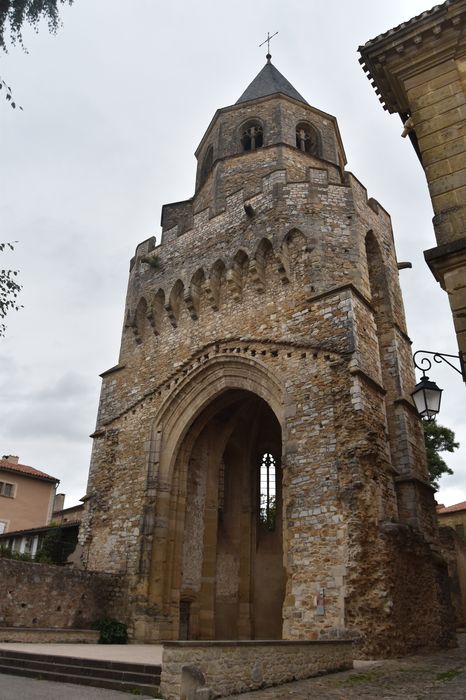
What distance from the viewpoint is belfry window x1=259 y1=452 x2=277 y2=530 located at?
16969 mm

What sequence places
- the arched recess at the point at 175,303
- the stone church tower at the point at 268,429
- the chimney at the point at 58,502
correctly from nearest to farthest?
the stone church tower at the point at 268,429 < the arched recess at the point at 175,303 < the chimney at the point at 58,502

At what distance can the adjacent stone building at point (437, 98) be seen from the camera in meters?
6.52

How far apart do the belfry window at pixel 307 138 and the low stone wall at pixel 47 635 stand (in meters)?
16.2

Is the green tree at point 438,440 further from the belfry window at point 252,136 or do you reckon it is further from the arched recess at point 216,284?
the belfry window at point 252,136

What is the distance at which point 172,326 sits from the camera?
16.0 metres

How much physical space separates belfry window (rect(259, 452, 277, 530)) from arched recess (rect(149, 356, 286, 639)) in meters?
0.15

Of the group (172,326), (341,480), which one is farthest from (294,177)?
(341,480)

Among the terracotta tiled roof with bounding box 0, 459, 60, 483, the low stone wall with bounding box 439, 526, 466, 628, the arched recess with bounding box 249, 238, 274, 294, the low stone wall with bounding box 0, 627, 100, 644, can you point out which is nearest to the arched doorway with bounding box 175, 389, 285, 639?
the low stone wall with bounding box 0, 627, 100, 644

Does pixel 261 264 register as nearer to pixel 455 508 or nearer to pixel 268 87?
pixel 268 87

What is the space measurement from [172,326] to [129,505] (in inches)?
200

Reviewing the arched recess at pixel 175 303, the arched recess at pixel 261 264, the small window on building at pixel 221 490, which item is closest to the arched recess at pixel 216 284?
the arched recess at pixel 175 303

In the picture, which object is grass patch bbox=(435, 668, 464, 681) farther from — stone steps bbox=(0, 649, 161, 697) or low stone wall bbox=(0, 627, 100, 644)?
low stone wall bbox=(0, 627, 100, 644)

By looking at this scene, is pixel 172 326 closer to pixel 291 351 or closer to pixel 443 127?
pixel 291 351

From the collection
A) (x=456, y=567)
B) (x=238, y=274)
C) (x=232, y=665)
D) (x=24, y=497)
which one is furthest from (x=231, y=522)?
(x=24, y=497)
